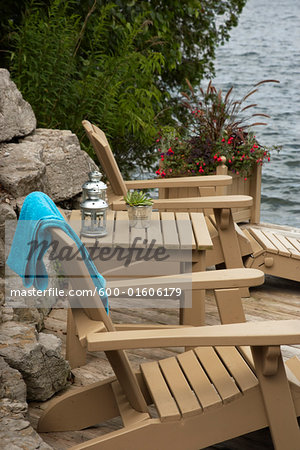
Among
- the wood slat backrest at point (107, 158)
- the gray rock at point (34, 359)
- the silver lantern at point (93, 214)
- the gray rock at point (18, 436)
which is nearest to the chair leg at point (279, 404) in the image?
the gray rock at point (18, 436)

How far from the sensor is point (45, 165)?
3773mm

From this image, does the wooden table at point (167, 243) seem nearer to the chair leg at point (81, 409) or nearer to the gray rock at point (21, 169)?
the gray rock at point (21, 169)

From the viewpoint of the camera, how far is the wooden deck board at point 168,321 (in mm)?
2428

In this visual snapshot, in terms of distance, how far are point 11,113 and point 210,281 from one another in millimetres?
2023

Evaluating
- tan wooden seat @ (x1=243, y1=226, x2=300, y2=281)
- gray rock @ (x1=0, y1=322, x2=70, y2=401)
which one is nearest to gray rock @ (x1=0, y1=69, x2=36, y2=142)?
gray rock @ (x1=0, y1=322, x2=70, y2=401)

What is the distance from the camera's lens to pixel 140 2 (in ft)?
20.4

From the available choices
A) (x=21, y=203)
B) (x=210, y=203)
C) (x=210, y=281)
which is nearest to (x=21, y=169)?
(x=21, y=203)

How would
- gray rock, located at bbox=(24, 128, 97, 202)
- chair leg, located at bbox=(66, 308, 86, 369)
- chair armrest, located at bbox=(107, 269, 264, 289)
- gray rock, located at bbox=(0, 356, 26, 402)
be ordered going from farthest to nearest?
1. gray rock, located at bbox=(24, 128, 97, 202)
2. chair leg, located at bbox=(66, 308, 86, 369)
3. gray rock, located at bbox=(0, 356, 26, 402)
4. chair armrest, located at bbox=(107, 269, 264, 289)

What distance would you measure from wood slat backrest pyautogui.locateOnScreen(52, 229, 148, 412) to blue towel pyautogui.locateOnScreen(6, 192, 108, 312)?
5 cm

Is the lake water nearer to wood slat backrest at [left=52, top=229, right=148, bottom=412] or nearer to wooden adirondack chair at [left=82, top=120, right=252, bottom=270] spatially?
wooden adirondack chair at [left=82, top=120, right=252, bottom=270]

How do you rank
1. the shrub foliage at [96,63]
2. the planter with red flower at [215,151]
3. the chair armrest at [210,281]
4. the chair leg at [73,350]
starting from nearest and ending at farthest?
the chair armrest at [210,281]
the chair leg at [73,350]
the shrub foliage at [96,63]
the planter with red flower at [215,151]

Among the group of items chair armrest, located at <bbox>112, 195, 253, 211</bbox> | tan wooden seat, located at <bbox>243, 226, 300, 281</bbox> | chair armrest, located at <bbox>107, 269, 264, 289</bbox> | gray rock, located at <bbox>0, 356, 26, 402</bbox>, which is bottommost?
gray rock, located at <bbox>0, 356, 26, 402</bbox>

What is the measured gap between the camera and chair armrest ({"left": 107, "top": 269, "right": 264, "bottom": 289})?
2.23 metres

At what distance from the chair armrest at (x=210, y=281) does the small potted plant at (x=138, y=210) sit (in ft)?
2.33
